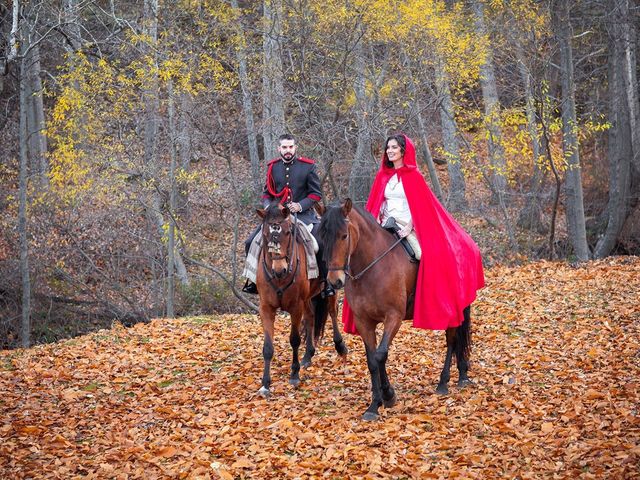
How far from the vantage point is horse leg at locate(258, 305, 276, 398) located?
8672mm

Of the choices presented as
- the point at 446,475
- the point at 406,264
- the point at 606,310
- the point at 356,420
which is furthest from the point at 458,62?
the point at 446,475

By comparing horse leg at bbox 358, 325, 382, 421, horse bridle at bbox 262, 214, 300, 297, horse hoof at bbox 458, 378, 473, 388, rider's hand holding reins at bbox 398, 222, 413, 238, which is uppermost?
rider's hand holding reins at bbox 398, 222, 413, 238

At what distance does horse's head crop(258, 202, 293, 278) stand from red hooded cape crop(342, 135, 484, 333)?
913mm

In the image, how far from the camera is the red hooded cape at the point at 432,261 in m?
8.11

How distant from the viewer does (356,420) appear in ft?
25.0

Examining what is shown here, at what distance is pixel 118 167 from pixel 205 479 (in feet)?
41.2

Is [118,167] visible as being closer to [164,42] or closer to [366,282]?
[164,42]

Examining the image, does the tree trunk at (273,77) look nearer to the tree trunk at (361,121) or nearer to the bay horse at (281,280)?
the tree trunk at (361,121)

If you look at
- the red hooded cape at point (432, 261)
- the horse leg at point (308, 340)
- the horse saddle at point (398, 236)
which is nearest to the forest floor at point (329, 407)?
the horse leg at point (308, 340)

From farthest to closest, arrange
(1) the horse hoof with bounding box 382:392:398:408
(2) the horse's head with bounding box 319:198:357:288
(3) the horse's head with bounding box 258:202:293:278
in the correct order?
(3) the horse's head with bounding box 258:202:293:278
(1) the horse hoof with bounding box 382:392:398:408
(2) the horse's head with bounding box 319:198:357:288

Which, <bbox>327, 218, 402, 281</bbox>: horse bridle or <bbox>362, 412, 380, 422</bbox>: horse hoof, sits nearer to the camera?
<bbox>327, 218, 402, 281</bbox>: horse bridle

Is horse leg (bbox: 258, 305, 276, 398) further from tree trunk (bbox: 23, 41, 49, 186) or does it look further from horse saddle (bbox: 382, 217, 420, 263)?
tree trunk (bbox: 23, 41, 49, 186)

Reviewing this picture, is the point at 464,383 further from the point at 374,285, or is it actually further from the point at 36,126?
the point at 36,126

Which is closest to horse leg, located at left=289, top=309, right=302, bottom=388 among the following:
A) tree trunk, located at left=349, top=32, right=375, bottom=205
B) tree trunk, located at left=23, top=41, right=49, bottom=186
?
tree trunk, located at left=349, top=32, right=375, bottom=205
